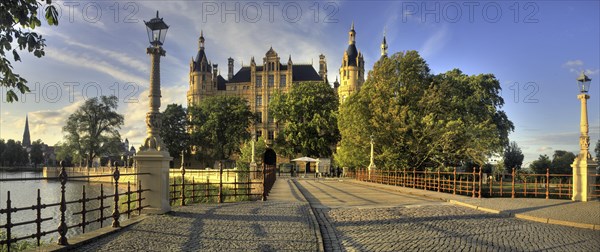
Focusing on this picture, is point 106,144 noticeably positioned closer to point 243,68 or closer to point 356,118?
point 243,68

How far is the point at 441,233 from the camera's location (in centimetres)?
870

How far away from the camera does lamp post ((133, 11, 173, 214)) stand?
33.2ft

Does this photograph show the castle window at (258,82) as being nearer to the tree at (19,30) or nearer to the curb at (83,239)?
the curb at (83,239)

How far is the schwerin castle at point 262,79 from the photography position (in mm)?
87375

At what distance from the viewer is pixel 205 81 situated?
94438mm

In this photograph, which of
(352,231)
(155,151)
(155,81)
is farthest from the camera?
(155,81)

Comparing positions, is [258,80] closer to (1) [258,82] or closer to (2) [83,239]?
(1) [258,82]

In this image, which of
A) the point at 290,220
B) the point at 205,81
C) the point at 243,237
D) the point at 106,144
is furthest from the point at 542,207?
the point at 205,81

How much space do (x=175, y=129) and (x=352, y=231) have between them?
221 ft

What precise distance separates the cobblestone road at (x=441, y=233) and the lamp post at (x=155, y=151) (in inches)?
150

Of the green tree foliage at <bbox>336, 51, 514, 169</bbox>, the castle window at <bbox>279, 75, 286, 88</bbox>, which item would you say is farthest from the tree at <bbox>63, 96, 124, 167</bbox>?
the green tree foliage at <bbox>336, 51, 514, 169</bbox>

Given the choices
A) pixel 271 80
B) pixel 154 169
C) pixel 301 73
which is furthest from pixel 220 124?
pixel 154 169

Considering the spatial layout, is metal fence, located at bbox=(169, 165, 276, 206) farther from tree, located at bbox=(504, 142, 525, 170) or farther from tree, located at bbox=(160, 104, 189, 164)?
tree, located at bbox=(504, 142, 525, 170)

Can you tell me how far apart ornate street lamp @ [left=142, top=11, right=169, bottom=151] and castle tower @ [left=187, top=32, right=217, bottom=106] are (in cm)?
8496
